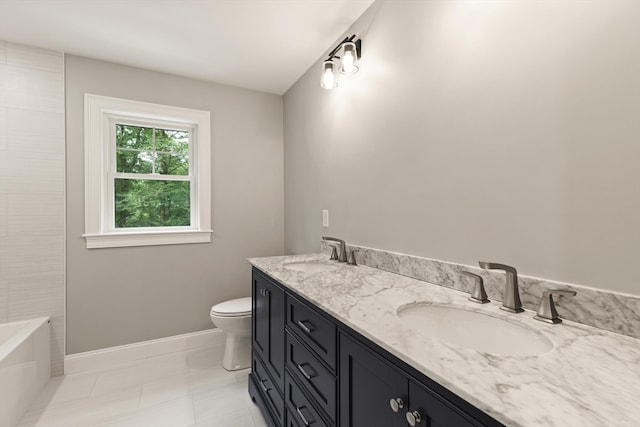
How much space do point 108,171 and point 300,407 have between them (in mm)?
2378

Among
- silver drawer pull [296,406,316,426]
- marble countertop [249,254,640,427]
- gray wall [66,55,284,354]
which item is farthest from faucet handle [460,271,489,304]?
gray wall [66,55,284,354]

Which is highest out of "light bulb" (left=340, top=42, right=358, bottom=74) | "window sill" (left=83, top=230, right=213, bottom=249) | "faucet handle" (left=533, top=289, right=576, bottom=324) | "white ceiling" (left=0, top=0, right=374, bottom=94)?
"white ceiling" (left=0, top=0, right=374, bottom=94)

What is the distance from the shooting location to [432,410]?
59cm

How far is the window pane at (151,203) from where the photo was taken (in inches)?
96.7

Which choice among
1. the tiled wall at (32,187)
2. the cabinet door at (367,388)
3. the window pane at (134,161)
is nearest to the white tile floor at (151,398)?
the tiled wall at (32,187)

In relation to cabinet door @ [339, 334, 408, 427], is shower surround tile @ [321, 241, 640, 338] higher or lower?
higher

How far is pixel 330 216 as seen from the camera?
2119 millimetres

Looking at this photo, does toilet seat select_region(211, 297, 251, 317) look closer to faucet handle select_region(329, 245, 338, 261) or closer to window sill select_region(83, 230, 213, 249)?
window sill select_region(83, 230, 213, 249)

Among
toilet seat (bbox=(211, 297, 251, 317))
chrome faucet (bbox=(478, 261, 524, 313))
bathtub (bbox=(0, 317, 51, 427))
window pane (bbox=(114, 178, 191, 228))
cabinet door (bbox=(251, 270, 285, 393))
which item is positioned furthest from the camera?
window pane (bbox=(114, 178, 191, 228))

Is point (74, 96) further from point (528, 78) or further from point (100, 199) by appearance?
point (528, 78)

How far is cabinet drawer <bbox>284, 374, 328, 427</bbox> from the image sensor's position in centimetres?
107

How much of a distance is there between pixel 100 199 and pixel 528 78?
111 inches

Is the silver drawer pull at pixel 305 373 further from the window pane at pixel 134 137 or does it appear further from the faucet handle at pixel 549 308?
the window pane at pixel 134 137

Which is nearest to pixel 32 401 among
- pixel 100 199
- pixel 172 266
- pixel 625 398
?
pixel 172 266
